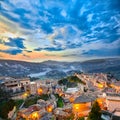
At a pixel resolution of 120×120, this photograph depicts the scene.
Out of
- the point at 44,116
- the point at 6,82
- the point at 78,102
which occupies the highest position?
the point at 6,82

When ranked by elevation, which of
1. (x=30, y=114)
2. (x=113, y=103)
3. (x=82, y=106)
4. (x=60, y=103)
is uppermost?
(x=113, y=103)

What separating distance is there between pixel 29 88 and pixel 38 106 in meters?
5.30

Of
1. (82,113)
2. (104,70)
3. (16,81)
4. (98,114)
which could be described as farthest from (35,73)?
(98,114)

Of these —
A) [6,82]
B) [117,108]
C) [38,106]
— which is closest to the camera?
[117,108]

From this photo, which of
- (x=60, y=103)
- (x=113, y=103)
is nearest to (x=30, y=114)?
(x=60, y=103)

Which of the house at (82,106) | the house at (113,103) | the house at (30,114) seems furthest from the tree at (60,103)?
the house at (113,103)

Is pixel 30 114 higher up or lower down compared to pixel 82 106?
lower down

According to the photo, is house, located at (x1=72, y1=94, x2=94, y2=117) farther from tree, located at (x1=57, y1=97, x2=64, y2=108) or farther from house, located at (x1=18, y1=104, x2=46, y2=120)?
tree, located at (x1=57, y1=97, x2=64, y2=108)

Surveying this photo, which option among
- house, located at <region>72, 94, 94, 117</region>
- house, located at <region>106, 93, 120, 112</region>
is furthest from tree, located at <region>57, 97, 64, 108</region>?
house, located at <region>106, 93, 120, 112</region>

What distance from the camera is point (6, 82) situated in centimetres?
1508

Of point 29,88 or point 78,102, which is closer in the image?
point 78,102

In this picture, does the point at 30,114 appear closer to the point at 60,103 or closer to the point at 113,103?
the point at 60,103

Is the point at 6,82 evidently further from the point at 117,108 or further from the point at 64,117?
the point at 117,108

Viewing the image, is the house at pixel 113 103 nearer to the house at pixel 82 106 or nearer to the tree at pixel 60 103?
the house at pixel 82 106
